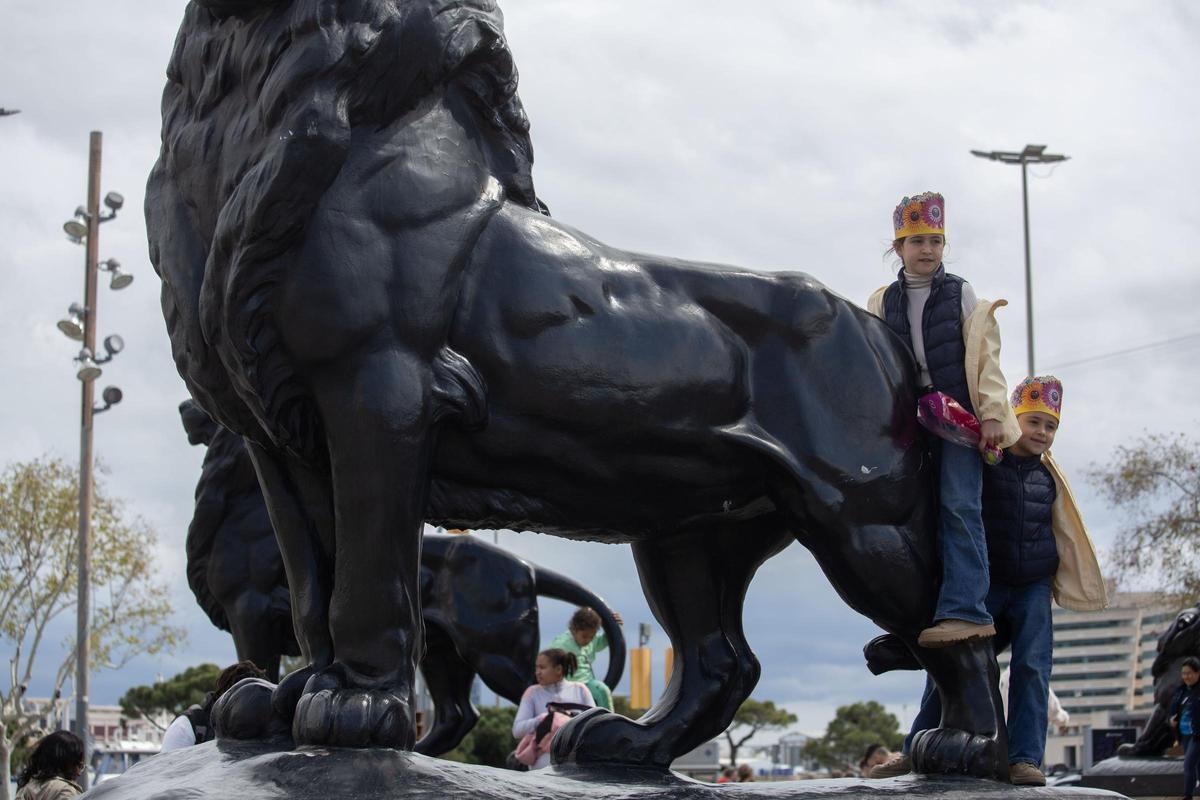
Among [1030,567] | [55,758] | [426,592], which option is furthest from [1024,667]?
[426,592]

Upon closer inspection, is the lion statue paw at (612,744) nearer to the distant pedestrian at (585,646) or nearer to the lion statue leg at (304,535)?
the lion statue leg at (304,535)

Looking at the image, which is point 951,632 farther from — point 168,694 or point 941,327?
point 168,694

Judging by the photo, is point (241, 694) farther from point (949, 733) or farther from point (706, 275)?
point (949, 733)

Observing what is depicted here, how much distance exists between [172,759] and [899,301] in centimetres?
222

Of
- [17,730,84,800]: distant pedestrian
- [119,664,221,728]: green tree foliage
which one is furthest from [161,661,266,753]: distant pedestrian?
[119,664,221,728]: green tree foliage

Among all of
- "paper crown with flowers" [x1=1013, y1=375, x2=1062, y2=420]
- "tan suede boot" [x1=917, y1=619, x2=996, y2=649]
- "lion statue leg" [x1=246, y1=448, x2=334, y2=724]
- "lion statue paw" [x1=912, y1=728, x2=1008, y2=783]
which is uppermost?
"paper crown with flowers" [x1=1013, y1=375, x2=1062, y2=420]

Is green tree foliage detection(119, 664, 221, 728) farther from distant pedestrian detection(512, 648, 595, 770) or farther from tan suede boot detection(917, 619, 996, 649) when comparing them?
tan suede boot detection(917, 619, 996, 649)

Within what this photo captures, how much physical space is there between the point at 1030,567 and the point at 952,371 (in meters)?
0.59

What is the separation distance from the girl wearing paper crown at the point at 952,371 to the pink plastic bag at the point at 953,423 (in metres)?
0.02

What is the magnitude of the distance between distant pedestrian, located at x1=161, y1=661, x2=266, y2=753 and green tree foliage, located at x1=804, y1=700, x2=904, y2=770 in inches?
2789

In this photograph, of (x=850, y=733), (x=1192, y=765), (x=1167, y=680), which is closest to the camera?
(x=1192, y=765)

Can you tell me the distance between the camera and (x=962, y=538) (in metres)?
3.89

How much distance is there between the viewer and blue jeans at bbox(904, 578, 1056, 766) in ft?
13.6

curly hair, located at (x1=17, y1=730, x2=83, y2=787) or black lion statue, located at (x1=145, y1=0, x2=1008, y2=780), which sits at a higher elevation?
black lion statue, located at (x1=145, y1=0, x2=1008, y2=780)
